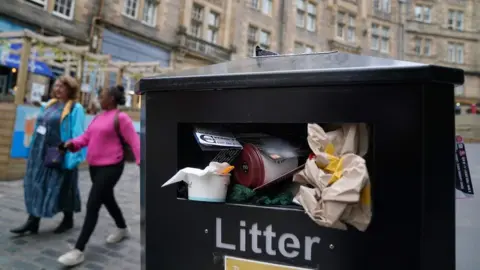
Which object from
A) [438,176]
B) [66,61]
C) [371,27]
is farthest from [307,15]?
[66,61]

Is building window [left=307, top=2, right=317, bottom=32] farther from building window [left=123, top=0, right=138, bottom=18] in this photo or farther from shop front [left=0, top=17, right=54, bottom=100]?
shop front [left=0, top=17, right=54, bottom=100]

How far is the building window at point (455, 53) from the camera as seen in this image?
1.89 m

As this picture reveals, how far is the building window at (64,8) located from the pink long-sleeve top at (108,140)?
8899 mm

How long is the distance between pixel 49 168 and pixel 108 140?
971mm

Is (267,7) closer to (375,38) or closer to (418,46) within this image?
(375,38)

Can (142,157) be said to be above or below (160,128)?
below

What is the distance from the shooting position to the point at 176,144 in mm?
1250

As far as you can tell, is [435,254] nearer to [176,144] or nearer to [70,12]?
[176,144]

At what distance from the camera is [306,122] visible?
3.54 ft

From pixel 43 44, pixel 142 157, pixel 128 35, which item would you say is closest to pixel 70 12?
pixel 128 35

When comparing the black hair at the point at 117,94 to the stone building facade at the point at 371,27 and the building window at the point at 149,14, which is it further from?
the building window at the point at 149,14

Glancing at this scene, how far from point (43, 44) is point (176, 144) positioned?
832cm

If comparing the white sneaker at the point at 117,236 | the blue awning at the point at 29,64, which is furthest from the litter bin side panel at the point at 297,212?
the blue awning at the point at 29,64

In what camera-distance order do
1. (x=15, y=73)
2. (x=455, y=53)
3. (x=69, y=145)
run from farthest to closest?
(x=15, y=73) < (x=69, y=145) < (x=455, y=53)
